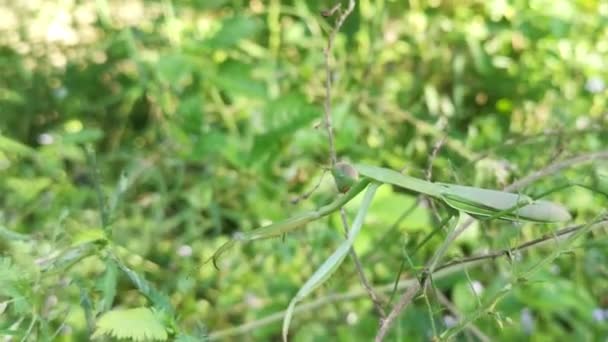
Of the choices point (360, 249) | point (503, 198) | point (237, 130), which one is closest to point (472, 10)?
point (237, 130)

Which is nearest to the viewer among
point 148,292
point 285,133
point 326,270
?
point 326,270

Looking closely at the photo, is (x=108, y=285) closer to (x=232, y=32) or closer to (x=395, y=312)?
(x=395, y=312)

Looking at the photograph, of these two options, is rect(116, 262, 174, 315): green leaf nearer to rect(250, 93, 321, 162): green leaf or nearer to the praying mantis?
the praying mantis

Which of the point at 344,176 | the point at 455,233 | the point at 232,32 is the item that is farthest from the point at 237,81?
the point at 344,176

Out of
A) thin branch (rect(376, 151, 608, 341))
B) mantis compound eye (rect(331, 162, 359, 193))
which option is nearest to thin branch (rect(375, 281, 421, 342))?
thin branch (rect(376, 151, 608, 341))

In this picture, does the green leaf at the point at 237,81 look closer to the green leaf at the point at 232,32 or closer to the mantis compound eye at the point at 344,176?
the green leaf at the point at 232,32
